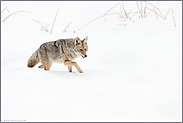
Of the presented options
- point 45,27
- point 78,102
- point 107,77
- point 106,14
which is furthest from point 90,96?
point 106,14

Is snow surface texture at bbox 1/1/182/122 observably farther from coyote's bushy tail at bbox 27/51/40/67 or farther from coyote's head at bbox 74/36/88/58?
coyote's head at bbox 74/36/88/58

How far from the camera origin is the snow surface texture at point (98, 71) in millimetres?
3364

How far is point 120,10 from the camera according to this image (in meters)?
9.97

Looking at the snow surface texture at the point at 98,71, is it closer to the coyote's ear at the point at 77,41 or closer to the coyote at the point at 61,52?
the coyote at the point at 61,52

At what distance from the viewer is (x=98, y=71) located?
5598 millimetres

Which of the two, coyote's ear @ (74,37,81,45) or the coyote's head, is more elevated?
coyote's ear @ (74,37,81,45)

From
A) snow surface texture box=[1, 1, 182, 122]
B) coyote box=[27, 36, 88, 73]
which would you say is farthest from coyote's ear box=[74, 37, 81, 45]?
snow surface texture box=[1, 1, 182, 122]

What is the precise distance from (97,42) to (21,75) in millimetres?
3560

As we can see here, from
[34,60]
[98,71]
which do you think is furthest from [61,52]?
[98,71]

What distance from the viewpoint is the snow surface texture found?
336 cm

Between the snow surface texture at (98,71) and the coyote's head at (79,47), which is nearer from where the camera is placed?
the snow surface texture at (98,71)

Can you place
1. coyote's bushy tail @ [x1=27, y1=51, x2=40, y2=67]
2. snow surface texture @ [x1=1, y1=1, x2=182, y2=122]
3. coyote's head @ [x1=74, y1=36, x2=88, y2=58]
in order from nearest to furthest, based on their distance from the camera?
snow surface texture @ [x1=1, y1=1, x2=182, y2=122], coyote's head @ [x1=74, y1=36, x2=88, y2=58], coyote's bushy tail @ [x1=27, y1=51, x2=40, y2=67]

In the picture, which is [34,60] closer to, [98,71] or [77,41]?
[77,41]

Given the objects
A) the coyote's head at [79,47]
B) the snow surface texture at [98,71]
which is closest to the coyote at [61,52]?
the coyote's head at [79,47]
